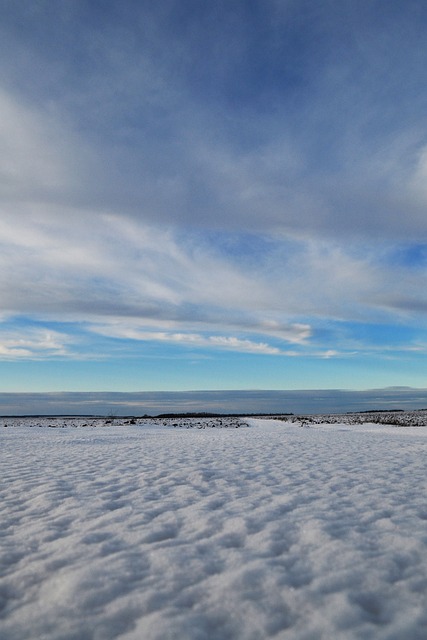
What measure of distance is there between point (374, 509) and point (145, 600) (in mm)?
4822

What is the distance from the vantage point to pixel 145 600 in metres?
4.55

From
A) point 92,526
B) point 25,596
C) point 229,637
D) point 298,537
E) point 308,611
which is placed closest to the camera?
point 229,637

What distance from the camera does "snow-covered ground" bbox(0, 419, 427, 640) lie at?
163 inches

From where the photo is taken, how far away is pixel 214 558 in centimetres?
→ 552

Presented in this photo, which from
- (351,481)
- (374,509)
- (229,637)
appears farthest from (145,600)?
(351,481)

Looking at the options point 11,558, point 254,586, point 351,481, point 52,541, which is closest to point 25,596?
point 11,558

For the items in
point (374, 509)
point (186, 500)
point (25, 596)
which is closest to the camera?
point (25, 596)

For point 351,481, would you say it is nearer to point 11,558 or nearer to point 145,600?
point 145,600

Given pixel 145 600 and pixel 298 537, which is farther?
pixel 298 537

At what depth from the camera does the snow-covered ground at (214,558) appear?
4.14 m

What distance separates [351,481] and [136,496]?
518 centimetres

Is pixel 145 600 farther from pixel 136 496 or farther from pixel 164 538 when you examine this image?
pixel 136 496

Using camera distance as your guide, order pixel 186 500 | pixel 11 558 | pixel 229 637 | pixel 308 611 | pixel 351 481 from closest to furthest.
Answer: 1. pixel 229 637
2. pixel 308 611
3. pixel 11 558
4. pixel 186 500
5. pixel 351 481

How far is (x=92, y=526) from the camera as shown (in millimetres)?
6824
